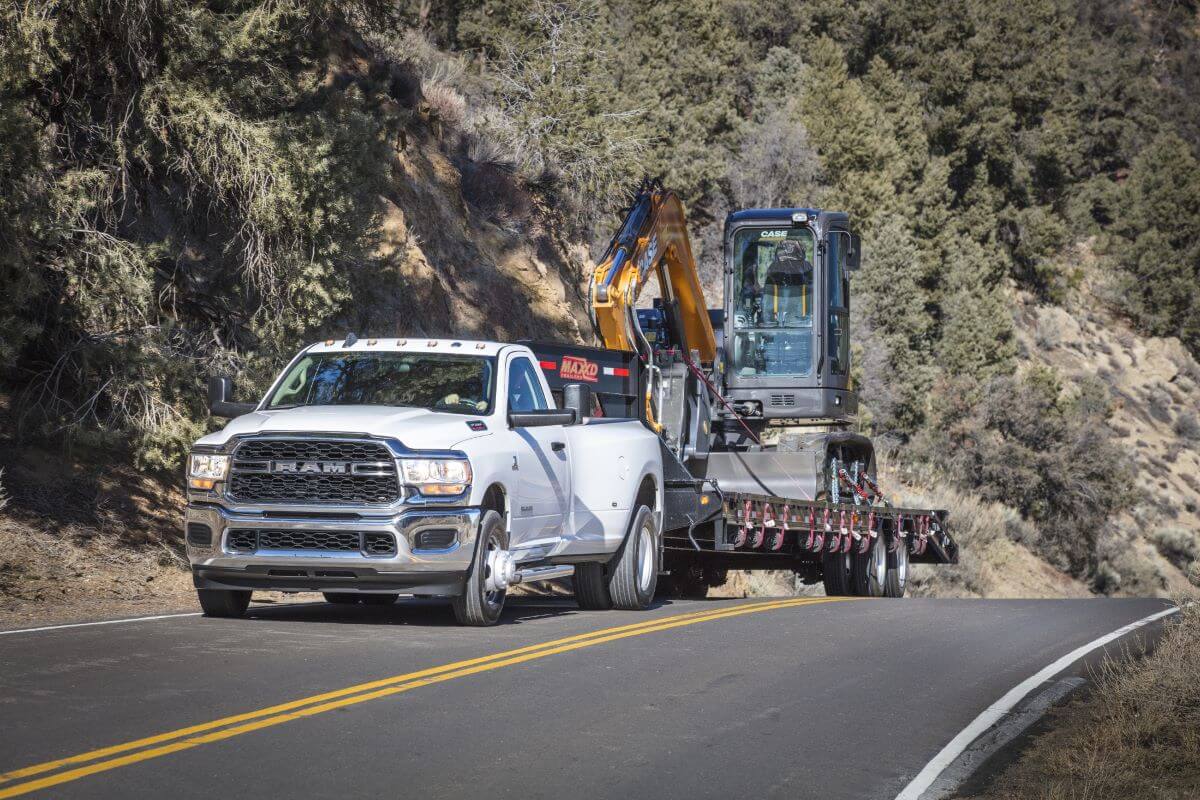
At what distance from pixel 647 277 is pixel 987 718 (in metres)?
9.83

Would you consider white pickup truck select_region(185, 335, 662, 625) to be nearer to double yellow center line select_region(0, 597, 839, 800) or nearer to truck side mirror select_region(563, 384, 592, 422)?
truck side mirror select_region(563, 384, 592, 422)

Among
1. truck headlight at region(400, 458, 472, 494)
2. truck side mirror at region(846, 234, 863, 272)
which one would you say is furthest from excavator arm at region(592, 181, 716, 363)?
truck headlight at region(400, 458, 472, 494)

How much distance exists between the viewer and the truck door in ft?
42.1

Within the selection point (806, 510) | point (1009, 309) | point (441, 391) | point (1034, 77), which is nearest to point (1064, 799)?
point (441, 391)

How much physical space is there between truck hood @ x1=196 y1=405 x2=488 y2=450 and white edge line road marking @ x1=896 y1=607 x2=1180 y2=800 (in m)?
4.42

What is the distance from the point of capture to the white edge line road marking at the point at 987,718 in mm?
7627

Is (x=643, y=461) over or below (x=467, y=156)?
below

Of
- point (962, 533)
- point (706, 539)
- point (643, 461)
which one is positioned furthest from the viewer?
point (962, 533)

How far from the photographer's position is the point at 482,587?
40.0 ft

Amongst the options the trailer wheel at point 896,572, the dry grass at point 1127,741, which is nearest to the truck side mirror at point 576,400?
the dry grass at point 1127,741

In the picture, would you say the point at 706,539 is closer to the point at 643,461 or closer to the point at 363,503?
the point at 643,461

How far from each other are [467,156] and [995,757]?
27.9 meters

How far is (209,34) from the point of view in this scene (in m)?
17.8

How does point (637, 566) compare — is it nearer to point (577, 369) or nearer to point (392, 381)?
point (577, 369)
